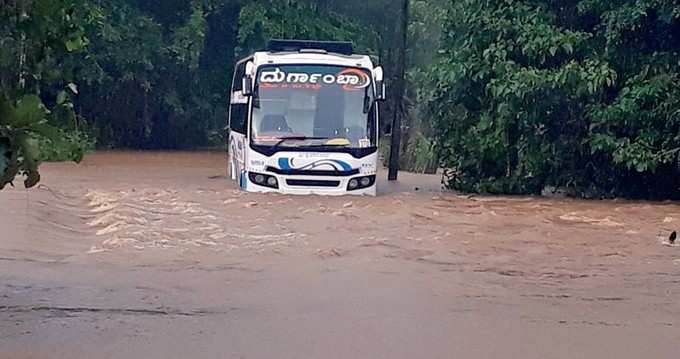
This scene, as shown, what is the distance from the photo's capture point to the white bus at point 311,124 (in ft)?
61.2

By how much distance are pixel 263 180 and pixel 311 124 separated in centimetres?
120

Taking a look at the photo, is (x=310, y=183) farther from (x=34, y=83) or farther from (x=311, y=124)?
(x=34, y=83)

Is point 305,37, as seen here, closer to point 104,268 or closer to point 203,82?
point 203,82

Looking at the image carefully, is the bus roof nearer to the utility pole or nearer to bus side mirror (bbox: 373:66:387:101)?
bus side mirror (bbox: 373:66:387:101)

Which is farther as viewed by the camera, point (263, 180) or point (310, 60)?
point (310, 60)

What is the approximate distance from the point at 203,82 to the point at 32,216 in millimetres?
19944

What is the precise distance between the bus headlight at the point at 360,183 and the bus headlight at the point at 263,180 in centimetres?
120

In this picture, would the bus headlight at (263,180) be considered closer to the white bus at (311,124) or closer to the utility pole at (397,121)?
the white bus at (311,124)

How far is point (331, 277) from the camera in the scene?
11.9m

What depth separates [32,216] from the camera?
15734mm

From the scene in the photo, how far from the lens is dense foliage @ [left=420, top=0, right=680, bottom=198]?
18.9 m

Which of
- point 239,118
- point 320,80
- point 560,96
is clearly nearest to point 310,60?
point 320,80

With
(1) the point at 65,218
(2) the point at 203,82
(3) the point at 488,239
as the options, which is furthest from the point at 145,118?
(3) the point at 488,239

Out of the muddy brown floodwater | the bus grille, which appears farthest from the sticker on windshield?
the muddy brown floodwater
